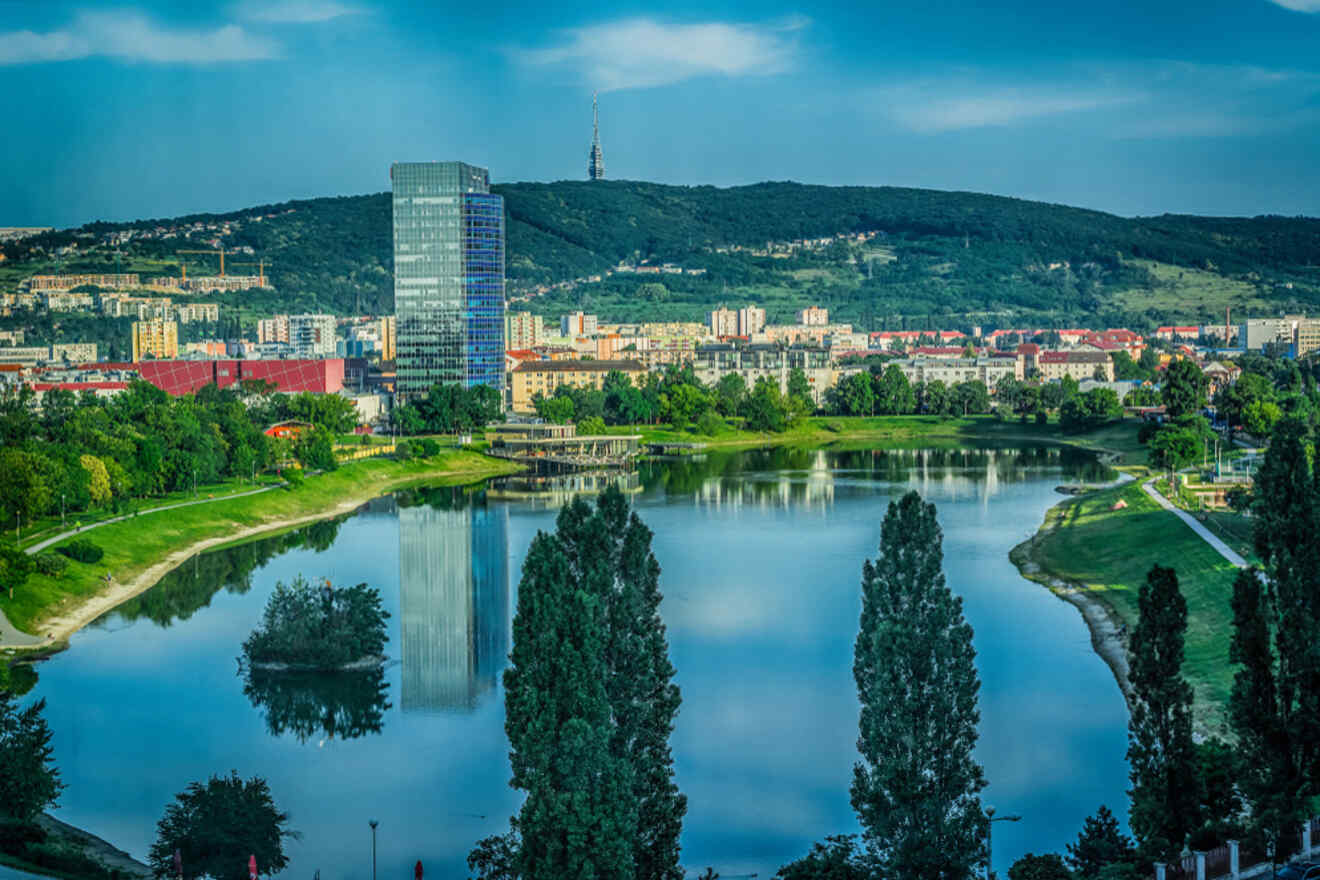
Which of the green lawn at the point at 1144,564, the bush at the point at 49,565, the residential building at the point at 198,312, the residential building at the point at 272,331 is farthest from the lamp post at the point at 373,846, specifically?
the residential building at the point at 272,331

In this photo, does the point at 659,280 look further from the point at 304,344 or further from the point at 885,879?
the point at 885,879

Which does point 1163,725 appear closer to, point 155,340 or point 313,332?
point 155,340

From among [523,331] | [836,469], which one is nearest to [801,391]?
[836,469]

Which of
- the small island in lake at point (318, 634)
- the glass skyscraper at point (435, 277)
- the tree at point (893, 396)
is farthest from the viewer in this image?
the tree at point (893, 396)

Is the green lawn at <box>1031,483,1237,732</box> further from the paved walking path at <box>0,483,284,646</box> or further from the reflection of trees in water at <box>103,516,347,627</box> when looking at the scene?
the paved walking path at <box>0,483,284,646</box>

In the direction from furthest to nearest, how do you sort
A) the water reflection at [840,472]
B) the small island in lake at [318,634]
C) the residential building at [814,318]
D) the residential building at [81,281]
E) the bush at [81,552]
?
1. the residential building at [814,318]
2. the residential building at [81,281]
3. the water reflection at [840,472]
4. the bush at [81,552]
5. the small island in lake at [318,634]

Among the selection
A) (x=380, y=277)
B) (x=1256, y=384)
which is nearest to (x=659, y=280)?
(x=380, y=277)

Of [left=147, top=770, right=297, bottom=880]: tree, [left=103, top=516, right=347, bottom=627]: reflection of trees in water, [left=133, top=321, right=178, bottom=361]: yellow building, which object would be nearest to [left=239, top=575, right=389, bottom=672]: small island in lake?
[left=103, top=516, right=347, bottom=627]: reflection of trees in water

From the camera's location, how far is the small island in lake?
21281mm

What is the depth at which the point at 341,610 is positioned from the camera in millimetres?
22047

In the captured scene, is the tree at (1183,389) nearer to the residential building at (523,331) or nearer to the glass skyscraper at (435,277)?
the glass skyscraper at (435,277)

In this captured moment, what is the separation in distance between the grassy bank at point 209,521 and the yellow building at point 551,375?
19782 millimetres

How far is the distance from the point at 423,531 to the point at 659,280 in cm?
12004

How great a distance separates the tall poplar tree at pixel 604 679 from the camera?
37.2ft
